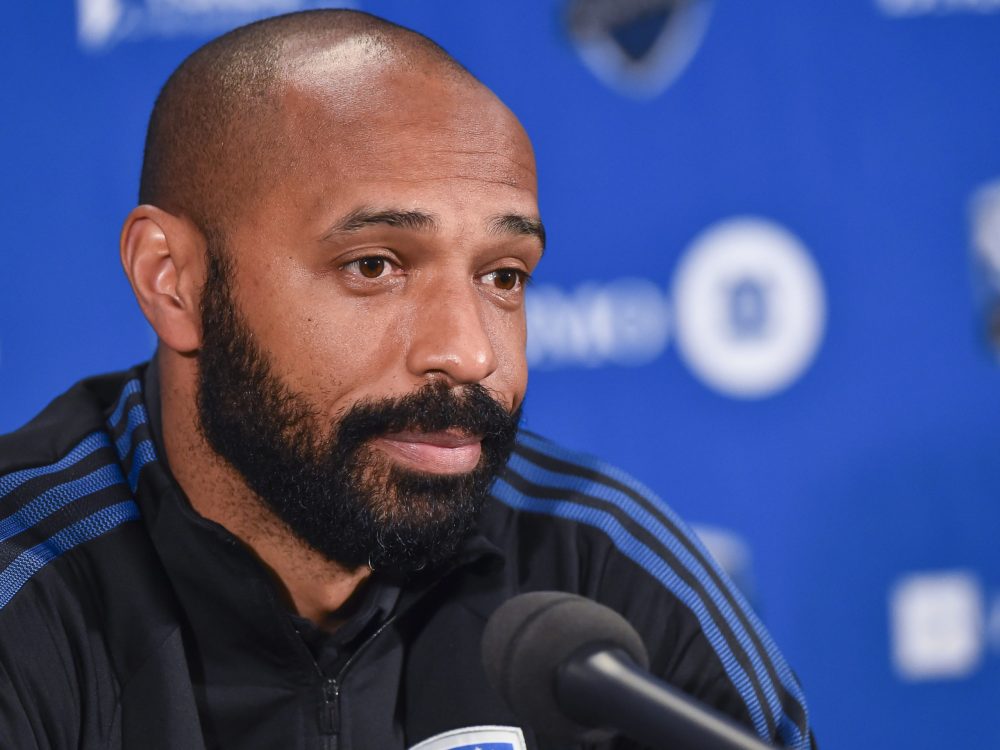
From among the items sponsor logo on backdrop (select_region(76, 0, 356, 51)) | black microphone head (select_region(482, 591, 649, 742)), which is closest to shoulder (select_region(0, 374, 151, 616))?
black microphone head (select_region(482, 591, 649, 742))

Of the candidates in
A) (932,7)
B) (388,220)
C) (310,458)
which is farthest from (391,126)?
(932,7)

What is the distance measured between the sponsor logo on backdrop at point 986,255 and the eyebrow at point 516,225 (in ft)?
3.20

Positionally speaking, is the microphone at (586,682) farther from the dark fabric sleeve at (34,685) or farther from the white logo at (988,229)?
the white logo at (988,229)

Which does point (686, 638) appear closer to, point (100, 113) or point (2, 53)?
point (100, 113)

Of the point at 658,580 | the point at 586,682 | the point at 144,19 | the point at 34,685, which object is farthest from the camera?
the point at 144,19

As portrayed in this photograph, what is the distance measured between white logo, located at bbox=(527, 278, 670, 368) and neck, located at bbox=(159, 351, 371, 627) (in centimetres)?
70

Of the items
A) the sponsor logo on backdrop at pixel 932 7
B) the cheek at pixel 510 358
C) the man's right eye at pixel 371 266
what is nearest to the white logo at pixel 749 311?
the sponsor logo on backdrop at pixel 932 7

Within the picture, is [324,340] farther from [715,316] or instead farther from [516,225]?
[715,316]

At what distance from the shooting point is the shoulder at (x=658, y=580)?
3.95 ft

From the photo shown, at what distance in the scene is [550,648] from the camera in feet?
2.24

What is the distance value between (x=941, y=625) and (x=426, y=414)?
1137 mm

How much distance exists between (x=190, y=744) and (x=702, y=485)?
102 centimetres

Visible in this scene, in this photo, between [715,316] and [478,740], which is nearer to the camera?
[478,740]

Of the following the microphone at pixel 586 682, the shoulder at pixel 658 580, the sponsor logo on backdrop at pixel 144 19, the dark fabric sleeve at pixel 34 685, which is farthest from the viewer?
the sponsor logo on backdrop at pixel 144 19
